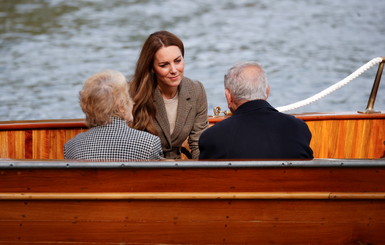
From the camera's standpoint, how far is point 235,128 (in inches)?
96.3

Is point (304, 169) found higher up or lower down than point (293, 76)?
higher up

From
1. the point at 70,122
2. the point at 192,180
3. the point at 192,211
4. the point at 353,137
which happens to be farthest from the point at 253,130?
the point at 353,137

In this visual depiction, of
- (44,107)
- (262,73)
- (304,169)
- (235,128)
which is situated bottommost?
(44,107)

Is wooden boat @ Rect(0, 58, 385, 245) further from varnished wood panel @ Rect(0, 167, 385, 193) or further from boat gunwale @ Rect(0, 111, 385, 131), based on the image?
boat gunwale @ Rect(0, 111, 385, 131)

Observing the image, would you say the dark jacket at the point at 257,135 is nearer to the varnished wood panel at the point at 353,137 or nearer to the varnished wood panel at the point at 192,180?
the varnished wood panel at the point at 192,180

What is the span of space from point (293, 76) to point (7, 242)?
43.3 feet

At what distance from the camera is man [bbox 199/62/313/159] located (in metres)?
2.45

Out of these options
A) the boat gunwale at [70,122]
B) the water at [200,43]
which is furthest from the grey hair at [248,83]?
the water at [200,43]

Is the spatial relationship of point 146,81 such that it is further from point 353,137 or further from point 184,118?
point 353,137

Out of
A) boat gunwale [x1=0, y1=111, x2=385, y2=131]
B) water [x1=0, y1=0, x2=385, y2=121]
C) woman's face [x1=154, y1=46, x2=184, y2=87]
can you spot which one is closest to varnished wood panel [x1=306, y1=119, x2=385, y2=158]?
boat gunwale [x1=0, y1=111, x2=385, y2=131]

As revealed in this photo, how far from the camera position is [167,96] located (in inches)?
137

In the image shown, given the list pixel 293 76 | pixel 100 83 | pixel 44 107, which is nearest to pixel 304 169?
pixel 100 83

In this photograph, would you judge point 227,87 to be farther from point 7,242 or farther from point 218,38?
point 218,38

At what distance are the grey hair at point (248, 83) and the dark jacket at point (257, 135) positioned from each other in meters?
0.04
